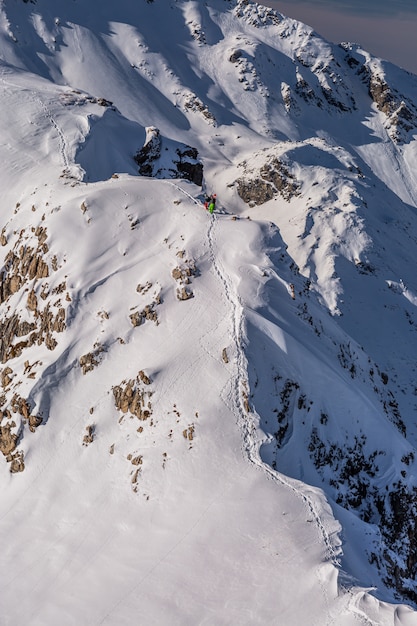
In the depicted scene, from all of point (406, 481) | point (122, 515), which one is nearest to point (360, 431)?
point (406, 481)

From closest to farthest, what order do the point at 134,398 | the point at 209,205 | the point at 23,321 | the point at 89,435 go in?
the point at 134,398, the point at 89,435, the point at 23,321, the point at 209,205

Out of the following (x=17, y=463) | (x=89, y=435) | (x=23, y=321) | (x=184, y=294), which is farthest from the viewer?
(x=23, y=321)

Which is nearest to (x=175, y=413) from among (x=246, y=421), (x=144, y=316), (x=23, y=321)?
(x=246, y=421)

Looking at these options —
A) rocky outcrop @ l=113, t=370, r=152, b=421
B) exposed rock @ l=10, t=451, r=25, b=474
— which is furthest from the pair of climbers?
exposed rock @ l=10, t=451, r=25, b=474

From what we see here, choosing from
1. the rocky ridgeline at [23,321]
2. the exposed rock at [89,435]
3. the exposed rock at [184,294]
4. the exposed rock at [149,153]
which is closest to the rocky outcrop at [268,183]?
the exposed rock at [149,153]

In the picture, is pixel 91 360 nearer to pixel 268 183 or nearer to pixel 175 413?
pixel 175 413

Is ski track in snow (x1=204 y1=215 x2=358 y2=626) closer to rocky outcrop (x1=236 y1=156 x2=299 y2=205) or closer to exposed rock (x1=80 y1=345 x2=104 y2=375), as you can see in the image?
exposed rock (x1=80 y1=345 x2=104 y2=375)

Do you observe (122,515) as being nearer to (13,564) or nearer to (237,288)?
(13,564)
